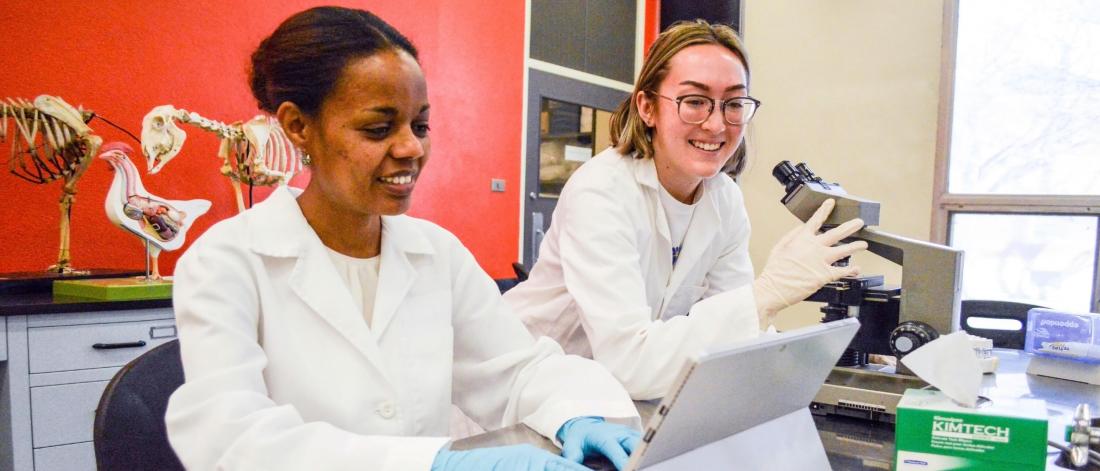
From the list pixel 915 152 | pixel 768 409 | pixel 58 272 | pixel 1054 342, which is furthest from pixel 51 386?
pixel 915 152

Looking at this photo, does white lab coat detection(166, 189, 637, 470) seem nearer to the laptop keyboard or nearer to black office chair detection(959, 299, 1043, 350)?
the laptop keyboard

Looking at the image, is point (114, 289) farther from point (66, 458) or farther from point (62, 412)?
point (66, 458)

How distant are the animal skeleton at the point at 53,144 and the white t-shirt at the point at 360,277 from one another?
171 cm

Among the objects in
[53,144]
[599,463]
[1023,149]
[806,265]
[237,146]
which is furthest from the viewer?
[1023,149]

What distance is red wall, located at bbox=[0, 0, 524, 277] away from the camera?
250 cm

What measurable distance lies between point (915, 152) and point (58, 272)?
12.8 feet

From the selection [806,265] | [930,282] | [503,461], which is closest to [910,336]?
[930,282]

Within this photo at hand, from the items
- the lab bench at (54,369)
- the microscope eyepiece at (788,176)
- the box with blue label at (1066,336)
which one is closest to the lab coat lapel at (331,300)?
the microscope eyepiece at (788,176)

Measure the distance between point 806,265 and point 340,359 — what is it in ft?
2.58

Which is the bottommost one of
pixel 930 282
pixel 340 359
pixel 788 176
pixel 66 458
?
pixel 66 458

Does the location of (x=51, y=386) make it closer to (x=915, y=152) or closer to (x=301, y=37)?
(x=301, y=37)

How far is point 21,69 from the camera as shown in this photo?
8.13 feet

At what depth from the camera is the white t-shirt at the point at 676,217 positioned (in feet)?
5.18

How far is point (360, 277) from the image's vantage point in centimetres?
111
